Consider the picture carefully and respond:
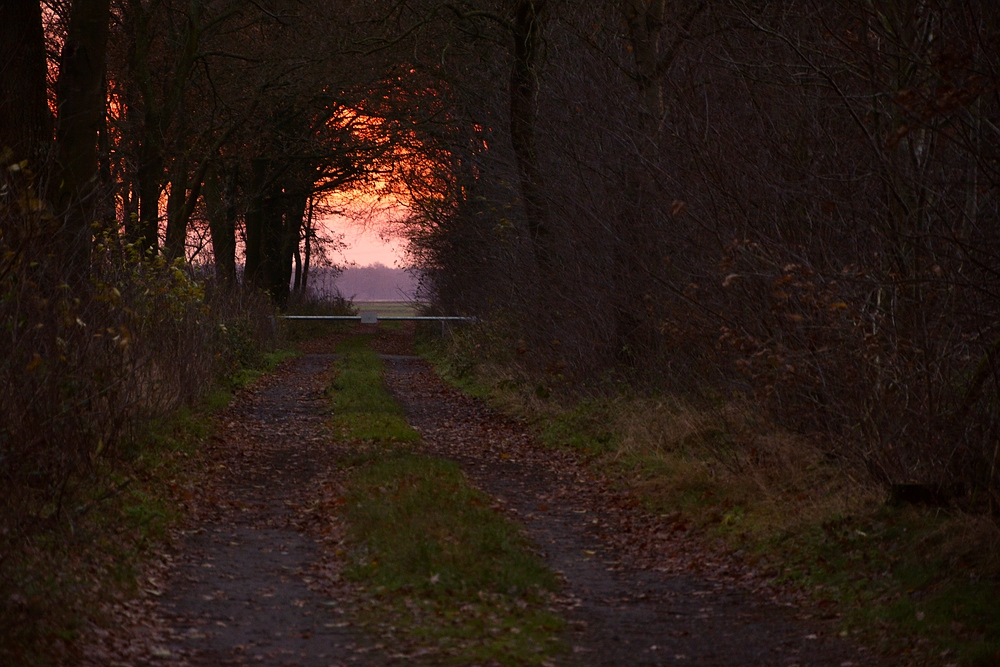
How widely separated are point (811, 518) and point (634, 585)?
1.76 metres

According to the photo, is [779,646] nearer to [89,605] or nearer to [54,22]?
[89,605]

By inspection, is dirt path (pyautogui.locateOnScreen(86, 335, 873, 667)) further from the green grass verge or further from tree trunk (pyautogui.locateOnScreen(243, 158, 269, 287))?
tree trunk (pyautogui.locateOnScreen(243, 158, 269, 287))

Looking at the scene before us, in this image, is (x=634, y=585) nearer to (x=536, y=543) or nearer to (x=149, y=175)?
(x=536, y=543)

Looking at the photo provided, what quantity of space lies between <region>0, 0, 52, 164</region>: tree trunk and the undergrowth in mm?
7054

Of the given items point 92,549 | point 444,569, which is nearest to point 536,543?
point 444,569

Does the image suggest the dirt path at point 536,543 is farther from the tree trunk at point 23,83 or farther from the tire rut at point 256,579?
the tree trunk at point 23,83

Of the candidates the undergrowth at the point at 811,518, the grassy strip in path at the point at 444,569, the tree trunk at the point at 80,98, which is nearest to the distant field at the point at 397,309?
the undergrowth at the point at 811,518

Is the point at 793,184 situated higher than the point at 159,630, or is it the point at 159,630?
the point at 793,184

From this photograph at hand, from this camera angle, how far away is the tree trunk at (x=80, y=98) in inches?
528

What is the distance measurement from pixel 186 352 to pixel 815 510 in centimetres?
948

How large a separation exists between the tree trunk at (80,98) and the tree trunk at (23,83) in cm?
87

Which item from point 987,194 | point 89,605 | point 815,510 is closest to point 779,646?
point 815,510

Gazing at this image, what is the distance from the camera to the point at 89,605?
7148 mm

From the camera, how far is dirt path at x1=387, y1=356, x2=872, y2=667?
7109mm
